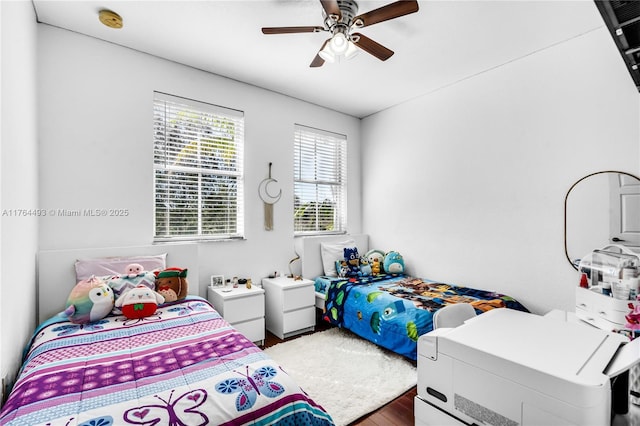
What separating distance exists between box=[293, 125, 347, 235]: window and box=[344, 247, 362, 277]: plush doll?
529mm

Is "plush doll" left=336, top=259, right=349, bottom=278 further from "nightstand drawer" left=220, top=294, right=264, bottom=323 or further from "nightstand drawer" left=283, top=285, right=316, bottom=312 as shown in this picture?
"nightstand drawer" left=220, top=294, right=264, bottom=323

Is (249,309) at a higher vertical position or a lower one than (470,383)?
lower

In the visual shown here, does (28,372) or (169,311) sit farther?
(169,311)

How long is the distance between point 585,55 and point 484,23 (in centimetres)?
97

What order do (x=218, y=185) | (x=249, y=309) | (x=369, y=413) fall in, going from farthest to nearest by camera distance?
(x=218, y=185), (x=249, y=309), (x=369, y=413)

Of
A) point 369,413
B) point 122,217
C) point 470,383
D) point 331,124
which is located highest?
point 331,124

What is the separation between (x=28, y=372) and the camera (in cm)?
142

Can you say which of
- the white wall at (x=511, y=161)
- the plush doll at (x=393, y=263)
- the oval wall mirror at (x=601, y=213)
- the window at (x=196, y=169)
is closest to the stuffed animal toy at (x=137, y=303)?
the window at (x=196, y=169)

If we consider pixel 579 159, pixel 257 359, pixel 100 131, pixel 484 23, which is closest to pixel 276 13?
pixel 484 23

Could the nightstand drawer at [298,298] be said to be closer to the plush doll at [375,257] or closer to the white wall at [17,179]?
the plush doll at [375,257]

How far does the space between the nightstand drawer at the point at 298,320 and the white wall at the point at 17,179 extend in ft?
6.67

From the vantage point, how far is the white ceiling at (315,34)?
2.25 m

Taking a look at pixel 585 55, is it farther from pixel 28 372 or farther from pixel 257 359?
pixel 28 372

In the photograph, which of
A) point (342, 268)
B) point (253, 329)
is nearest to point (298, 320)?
point (253, 329)
